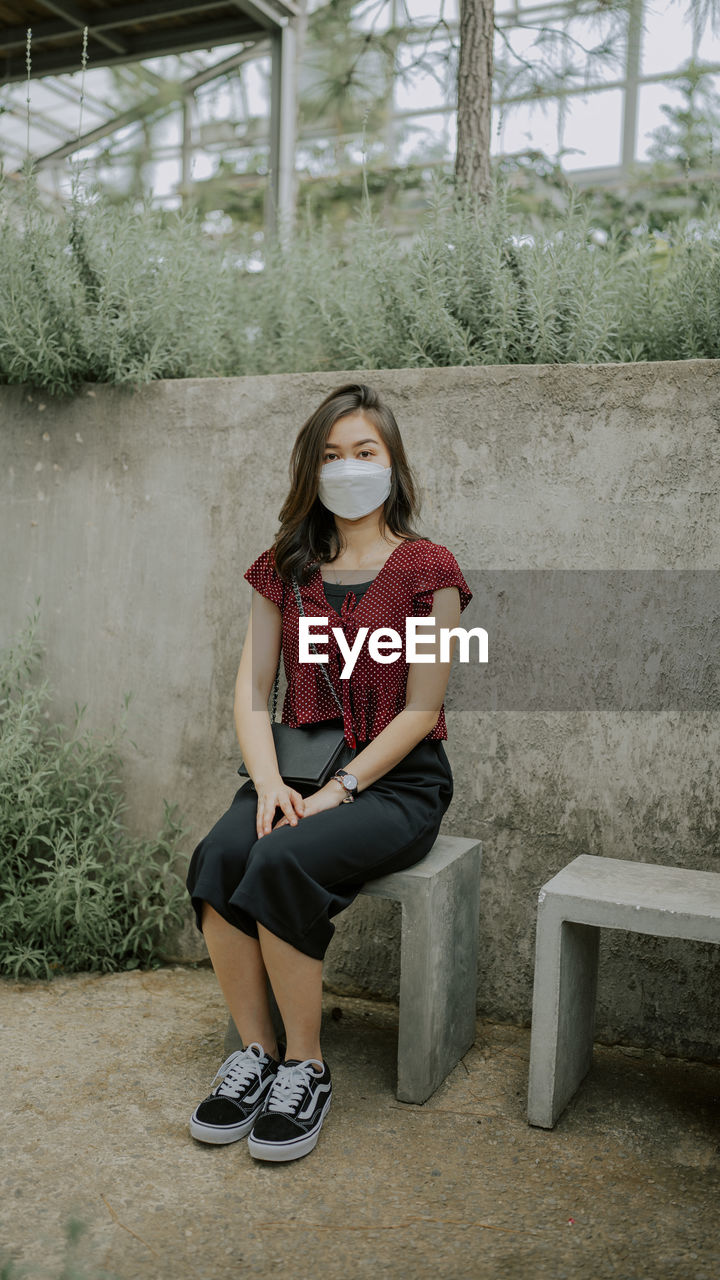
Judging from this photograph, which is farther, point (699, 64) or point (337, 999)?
point (699, 64)

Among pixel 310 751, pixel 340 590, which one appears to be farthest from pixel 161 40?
pixel 310 751

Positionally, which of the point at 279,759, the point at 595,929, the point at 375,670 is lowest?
the point at 595,929

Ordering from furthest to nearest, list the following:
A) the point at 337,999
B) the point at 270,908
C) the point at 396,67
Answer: the point at 396,67 < the point at 337,999 < the point at 270,908

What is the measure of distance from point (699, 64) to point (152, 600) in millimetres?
4792

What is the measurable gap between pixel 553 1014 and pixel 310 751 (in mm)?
812

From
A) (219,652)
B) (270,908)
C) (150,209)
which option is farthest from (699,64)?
(270,908)

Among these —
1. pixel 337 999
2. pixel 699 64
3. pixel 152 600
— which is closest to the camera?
pixel 337 999

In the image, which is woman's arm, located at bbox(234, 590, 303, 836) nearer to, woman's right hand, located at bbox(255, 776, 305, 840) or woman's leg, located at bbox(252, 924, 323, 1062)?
woman's right hand, located at bbox(255, 776, 305, 840)

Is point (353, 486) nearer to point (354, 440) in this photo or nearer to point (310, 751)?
point (354, 440)

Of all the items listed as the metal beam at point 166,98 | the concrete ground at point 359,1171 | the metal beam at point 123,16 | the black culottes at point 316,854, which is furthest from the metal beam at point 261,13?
the concrete ground at point 359,1171

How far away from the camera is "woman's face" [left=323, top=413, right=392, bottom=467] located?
2668mm

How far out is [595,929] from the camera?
8.48 feet

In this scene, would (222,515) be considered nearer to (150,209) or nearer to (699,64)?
(150,209)

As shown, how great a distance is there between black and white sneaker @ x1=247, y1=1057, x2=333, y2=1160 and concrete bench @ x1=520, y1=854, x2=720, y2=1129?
0.48m
